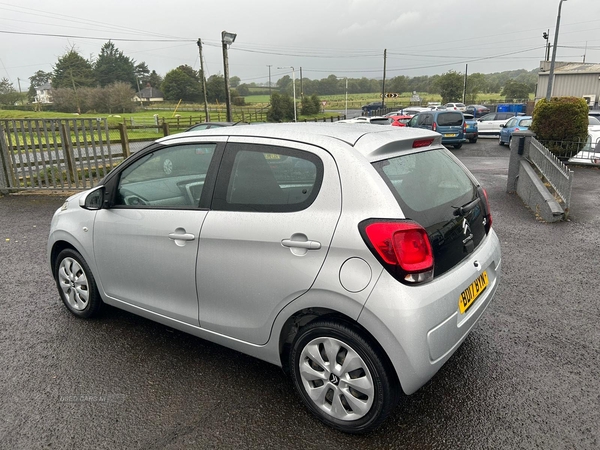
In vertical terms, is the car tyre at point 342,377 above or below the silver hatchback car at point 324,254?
below

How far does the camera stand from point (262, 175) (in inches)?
107

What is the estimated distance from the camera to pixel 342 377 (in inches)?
95.8

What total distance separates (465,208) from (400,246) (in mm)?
758

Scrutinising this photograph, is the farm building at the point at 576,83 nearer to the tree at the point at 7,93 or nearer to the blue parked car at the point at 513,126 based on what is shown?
the blue parked car at the point at 513,126

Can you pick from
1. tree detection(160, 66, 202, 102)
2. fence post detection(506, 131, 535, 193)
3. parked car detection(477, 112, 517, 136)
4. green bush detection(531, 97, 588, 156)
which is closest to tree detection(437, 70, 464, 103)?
tree detection(160, 66, 202, 102)

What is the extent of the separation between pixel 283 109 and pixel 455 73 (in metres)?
38.3

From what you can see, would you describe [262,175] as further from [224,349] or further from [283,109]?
[283,109]

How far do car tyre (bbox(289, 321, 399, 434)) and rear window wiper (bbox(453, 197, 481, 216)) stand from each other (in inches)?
38.0

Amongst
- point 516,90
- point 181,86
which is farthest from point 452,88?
point 181,86

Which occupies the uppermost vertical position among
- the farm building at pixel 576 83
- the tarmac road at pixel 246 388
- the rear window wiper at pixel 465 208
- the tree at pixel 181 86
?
the tree at pixel 181 86

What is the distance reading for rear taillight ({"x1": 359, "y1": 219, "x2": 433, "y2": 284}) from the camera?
222cm

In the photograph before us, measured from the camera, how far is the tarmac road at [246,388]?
2.50 metres

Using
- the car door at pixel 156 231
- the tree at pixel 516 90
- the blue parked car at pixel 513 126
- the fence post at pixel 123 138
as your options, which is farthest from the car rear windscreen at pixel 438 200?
the tree at pixel 516 90

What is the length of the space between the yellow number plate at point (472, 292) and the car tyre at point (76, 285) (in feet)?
9.70
